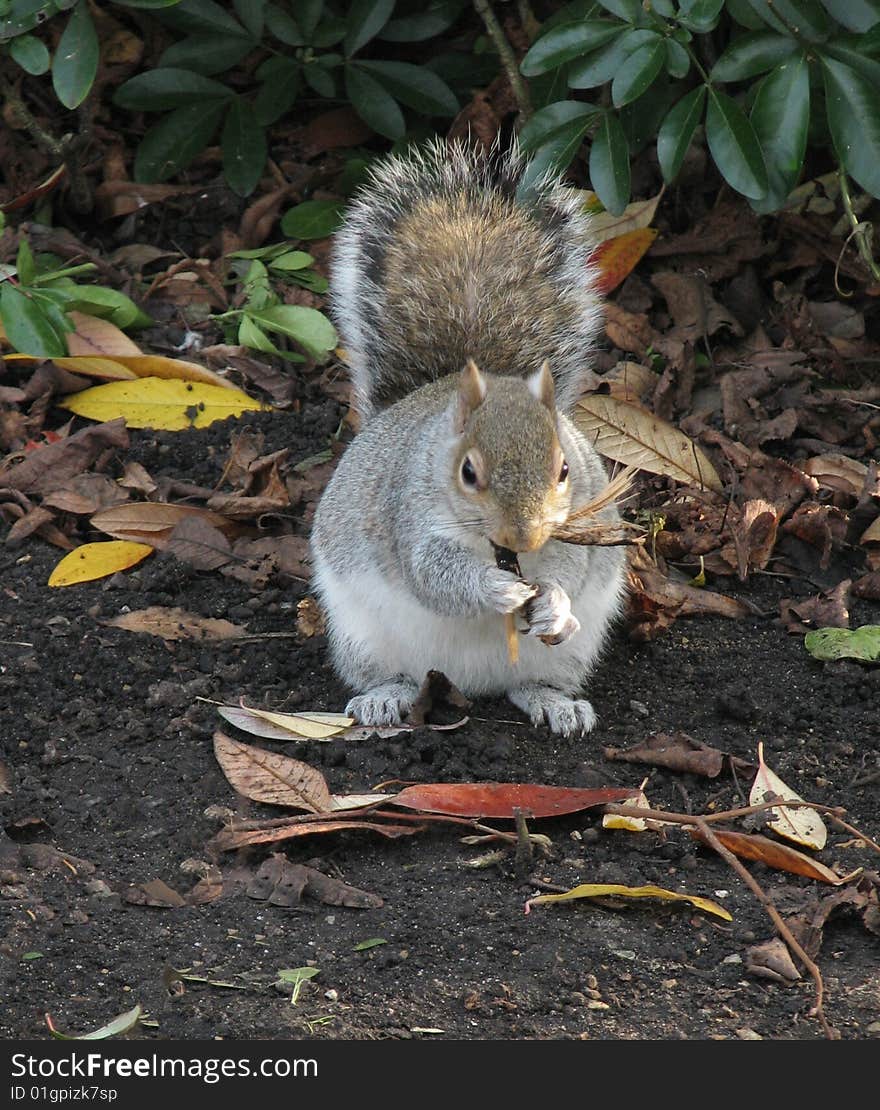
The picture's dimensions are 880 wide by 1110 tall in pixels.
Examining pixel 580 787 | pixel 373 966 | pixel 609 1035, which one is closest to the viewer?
pixel 609 1035

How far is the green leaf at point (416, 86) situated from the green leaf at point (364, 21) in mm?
71

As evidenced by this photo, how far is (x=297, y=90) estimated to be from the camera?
15.4 ft

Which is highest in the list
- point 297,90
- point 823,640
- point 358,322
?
point 297,90

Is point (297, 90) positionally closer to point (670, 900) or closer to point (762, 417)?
point (762, 417)

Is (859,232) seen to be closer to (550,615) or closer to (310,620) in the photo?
Answer: (550,615)

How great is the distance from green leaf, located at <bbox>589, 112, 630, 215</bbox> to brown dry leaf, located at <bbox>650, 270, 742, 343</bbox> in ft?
2.13

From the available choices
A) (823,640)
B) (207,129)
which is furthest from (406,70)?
(823,640)

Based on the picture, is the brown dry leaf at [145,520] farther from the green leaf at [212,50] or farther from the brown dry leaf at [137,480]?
the green leaf at [212,50]

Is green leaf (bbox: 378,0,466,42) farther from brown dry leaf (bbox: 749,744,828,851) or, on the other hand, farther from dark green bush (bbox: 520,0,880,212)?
brown dry leaf (bbox: 749,744,828,851)

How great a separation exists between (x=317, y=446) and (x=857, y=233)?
1.54m

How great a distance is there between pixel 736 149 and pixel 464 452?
1.28m

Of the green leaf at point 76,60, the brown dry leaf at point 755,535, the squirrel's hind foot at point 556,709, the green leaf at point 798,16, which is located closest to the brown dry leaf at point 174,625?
the squirrel's hind foot at point 556,709

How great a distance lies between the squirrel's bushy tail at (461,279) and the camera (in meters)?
3.63

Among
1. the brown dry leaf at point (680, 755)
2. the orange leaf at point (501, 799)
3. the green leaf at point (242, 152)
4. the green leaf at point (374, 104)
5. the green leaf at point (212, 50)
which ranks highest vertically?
the green leaf at point (212, 50)
